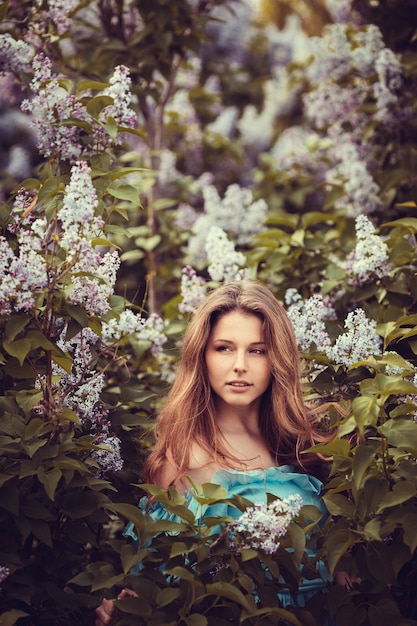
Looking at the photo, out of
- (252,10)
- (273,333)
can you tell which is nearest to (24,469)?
(273,333)

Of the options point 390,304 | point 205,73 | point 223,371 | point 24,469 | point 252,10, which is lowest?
point 24,469

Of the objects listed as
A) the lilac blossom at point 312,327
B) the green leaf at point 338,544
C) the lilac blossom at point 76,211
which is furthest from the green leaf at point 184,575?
the lilac blossom at point 312,327

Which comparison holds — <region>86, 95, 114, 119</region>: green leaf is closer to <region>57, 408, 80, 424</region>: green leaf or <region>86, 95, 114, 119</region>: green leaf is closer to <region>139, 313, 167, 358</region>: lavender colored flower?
<region>139, 313, 167, 358</region>: lavender colored flower

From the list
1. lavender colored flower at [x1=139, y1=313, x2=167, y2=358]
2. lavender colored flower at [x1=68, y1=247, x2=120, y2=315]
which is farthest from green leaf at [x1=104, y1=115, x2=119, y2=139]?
lavender colored flower at [x1=139, y1=313, x2=167, y2=358]

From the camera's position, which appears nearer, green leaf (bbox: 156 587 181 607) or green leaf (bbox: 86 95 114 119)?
green leaf (bbox: 156 587 181 607)

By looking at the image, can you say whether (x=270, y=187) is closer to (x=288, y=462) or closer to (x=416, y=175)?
(x=416, y=175)

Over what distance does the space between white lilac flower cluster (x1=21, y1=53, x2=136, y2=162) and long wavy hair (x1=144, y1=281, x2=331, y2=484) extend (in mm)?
626

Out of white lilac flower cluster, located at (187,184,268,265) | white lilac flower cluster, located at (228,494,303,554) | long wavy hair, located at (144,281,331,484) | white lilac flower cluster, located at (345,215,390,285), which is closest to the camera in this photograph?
white lilac flower cluster, located at (228,494,303,554)

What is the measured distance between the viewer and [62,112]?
7.88 ft

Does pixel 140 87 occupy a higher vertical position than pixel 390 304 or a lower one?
higher

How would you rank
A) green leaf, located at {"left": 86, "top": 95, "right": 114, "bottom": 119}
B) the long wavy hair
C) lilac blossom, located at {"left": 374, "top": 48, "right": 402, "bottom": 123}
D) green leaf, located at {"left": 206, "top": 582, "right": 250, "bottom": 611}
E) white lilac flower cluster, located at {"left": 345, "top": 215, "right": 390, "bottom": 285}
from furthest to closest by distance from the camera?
lilac blossom, located at {"left": 374, "top": 48, "right": 402, "bottom": 123} → white lilac flower cluster, located at {"left": 345, "top": 215, "right": 390, "bottom": 285} → the long wavy hair → green leaf, located at {"left": 86, "top": 95, "right": 114, "bottom": 119} → green leaf, located at {"left": 206, "top": 582, "right": 250, "bottom": 611}

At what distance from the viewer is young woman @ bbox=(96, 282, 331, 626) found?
2.38 metres

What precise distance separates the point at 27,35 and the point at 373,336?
1.74m

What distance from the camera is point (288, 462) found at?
2525 millimetres
